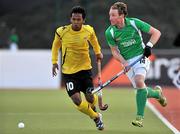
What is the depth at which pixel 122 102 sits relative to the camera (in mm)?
19031

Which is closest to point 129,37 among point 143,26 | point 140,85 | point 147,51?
point 143,26

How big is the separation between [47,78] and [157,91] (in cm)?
1126

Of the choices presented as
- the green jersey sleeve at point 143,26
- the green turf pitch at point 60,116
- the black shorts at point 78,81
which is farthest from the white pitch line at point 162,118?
the green jersey sleeve at point 143,26

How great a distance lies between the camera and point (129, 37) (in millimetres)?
12383

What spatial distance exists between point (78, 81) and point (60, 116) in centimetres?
285

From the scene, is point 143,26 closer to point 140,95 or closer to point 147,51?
point 147,51

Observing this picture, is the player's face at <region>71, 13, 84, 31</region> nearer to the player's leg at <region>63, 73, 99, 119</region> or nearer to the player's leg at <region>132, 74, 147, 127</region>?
the player's leg at <region>63, 73, 99, 119</region>

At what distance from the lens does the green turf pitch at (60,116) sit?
12.4m

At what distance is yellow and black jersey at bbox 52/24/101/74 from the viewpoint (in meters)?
12.3

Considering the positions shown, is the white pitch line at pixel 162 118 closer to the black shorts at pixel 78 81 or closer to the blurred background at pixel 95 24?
the black shorts at pixel 78 81

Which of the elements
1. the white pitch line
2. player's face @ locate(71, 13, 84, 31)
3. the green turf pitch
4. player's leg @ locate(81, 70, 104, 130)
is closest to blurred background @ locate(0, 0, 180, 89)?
the green turf pitch

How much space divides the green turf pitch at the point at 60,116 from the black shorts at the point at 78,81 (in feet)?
2.28

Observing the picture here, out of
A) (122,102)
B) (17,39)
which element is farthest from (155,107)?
(17,39)

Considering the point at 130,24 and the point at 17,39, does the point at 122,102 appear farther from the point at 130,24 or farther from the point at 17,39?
the point at 17,39
